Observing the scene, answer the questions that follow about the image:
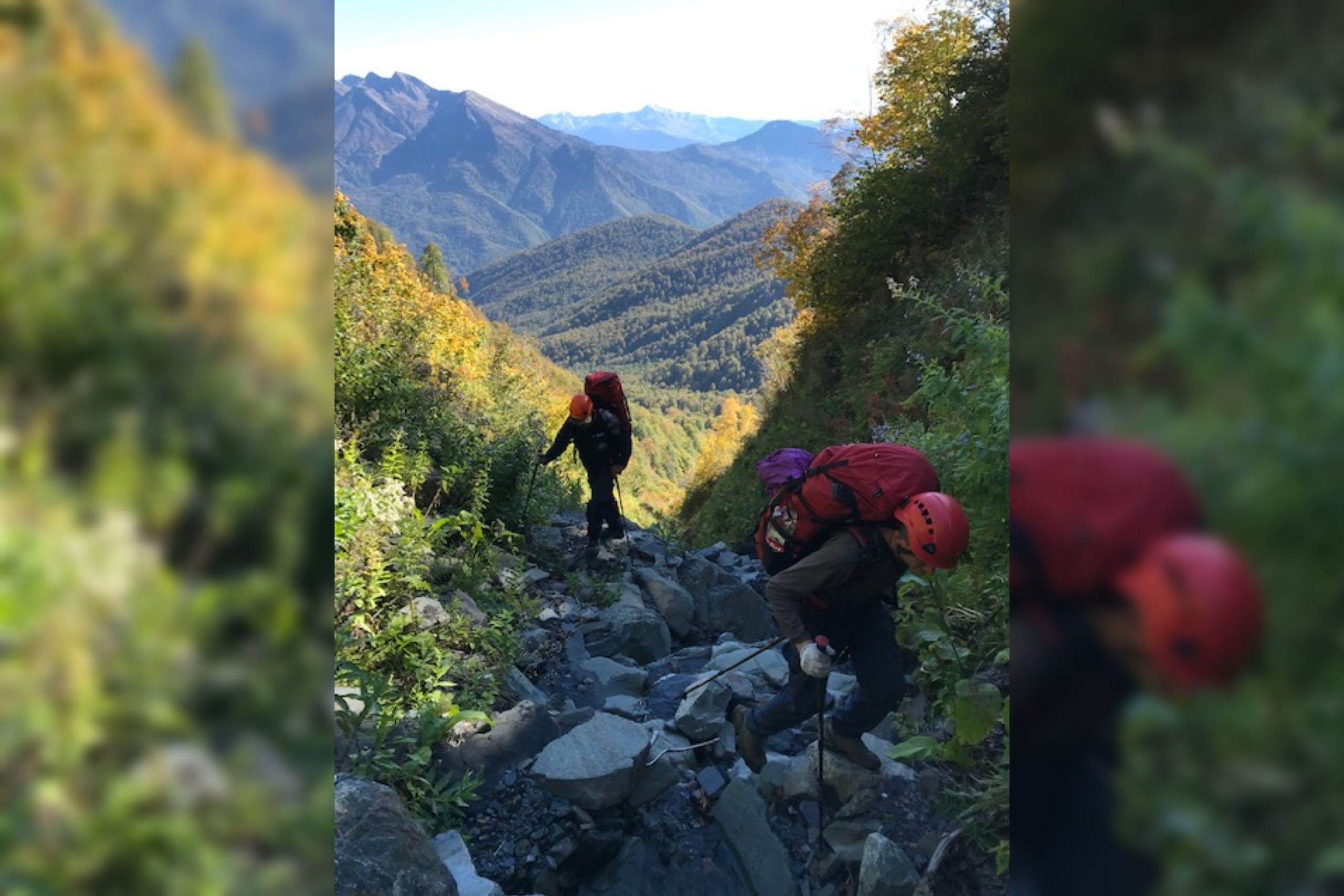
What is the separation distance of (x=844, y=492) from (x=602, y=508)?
6.06 m

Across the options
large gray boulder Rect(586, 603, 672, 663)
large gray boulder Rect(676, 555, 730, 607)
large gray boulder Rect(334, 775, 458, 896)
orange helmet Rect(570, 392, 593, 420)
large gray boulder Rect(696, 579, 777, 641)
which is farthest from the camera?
large gray boulder Rect(676, 555, 730, 607)

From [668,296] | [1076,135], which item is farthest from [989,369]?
[668,296]

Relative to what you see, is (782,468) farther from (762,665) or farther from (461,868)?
(461,868)

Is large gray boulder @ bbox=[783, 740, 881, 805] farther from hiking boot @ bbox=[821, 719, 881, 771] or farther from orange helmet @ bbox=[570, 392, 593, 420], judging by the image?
orange helmet @ bbox=[570, 392, 593, 420]

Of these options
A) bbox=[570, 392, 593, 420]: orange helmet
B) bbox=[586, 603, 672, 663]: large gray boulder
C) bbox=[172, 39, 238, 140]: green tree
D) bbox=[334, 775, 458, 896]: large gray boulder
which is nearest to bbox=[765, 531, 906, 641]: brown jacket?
bbox=[334, 775, 458, 896]: large gray boulder

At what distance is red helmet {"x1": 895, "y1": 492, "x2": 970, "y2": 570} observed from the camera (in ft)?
11.5

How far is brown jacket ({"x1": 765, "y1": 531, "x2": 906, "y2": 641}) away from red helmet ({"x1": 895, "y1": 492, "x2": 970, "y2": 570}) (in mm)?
482

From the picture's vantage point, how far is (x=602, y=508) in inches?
386

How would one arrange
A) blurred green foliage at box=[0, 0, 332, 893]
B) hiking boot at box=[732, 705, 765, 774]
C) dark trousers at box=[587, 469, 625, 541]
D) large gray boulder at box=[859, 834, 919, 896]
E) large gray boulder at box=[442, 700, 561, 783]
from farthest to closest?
1. dark trousers at box=[587, 469, 625, 541]
2. hiking boot at box=[732, 705, 765, 774]
3. large gray boulder at box=[442, 700, 561, 783]
4. large gray boulder at box=[859, 834, 919, 896]
5. blurred green foliage at box=[0, 0, 332, 893]

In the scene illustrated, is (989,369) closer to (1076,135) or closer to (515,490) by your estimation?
(1076,135)

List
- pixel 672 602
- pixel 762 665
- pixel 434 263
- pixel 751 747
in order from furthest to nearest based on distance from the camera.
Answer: pixel 434 263 → pixel 672 602 → pixel 762 665 → pixel 751 747

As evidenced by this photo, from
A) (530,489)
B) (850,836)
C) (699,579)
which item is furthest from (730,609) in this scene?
(850,836)

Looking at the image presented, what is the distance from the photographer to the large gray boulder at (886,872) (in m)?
3.57

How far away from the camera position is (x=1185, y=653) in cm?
65
